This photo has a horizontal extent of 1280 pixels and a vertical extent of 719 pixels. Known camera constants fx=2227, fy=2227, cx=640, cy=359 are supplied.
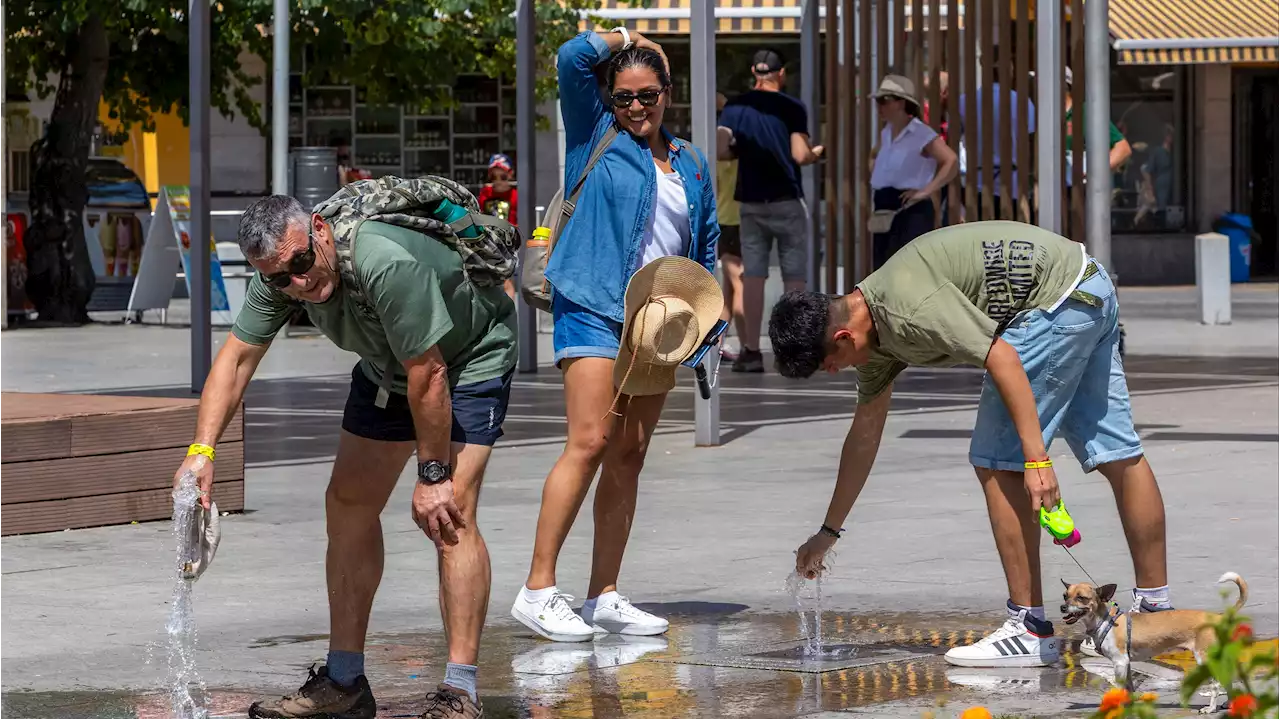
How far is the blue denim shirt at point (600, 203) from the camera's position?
20.9ft

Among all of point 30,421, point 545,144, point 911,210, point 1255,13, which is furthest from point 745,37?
point 30,421

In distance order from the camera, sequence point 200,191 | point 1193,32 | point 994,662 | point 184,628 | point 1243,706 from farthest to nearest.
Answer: point 1193,32 < point 200,191 < point 184,628 < point 994,662 < point 1243,706

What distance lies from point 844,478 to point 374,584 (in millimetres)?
1349

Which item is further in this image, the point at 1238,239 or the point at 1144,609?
the point at 1238,239

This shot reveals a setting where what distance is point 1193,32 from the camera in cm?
2680

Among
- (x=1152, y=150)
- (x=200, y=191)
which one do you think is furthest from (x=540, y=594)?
(x=1152, y=150)

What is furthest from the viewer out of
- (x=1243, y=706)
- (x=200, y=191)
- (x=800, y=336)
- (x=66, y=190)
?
(x=66, y=190)

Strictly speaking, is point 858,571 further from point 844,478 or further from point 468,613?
point 468,613

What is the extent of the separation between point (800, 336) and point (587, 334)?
103 cm

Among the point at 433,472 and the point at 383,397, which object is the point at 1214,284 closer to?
the point at 383,397

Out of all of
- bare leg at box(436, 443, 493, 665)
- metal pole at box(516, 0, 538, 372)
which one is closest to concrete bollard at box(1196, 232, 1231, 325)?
metal pole at box(516, 0, 538, 372)

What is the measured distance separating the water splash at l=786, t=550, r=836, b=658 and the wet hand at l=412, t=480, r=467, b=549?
4.19 ft

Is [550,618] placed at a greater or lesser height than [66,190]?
lesser

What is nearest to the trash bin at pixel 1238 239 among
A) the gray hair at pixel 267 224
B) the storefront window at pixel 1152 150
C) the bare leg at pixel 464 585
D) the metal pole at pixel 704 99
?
the storefront window at pixel 1152 150
